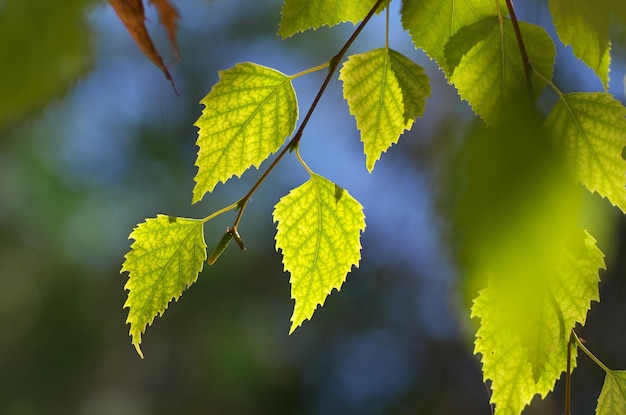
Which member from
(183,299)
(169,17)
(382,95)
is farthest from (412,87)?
(183,299)

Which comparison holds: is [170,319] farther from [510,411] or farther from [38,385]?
[510,411]

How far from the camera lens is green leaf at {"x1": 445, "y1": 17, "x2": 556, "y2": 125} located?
0.98ft

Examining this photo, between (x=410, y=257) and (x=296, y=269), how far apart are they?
419 cm

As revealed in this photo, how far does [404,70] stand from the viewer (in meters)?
0.34

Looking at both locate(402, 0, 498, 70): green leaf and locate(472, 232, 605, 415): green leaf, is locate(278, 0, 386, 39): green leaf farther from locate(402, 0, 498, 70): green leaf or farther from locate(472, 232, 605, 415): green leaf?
locate(472, 232, 605, 415): green leaf

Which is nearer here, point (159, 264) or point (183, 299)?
point (159, 264)

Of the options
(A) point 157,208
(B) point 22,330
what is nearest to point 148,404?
(B) point 22,330

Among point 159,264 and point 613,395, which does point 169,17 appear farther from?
point 613,395

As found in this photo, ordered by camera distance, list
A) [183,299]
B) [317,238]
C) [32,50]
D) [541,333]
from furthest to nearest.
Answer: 1. [183,299]
2. [317,238]
3. [541,333]
4. [32,50]

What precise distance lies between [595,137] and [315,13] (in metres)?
0.15

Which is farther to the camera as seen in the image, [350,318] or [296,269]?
[350,318]

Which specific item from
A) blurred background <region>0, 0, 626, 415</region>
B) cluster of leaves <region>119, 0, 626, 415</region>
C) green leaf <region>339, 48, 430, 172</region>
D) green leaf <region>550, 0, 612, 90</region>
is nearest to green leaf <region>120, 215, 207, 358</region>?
cluster of leaves <region>119, 0, 626, 415</region>

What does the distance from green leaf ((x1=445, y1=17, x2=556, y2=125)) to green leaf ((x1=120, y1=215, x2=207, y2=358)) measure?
0.15m

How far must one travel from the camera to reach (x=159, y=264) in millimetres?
344
